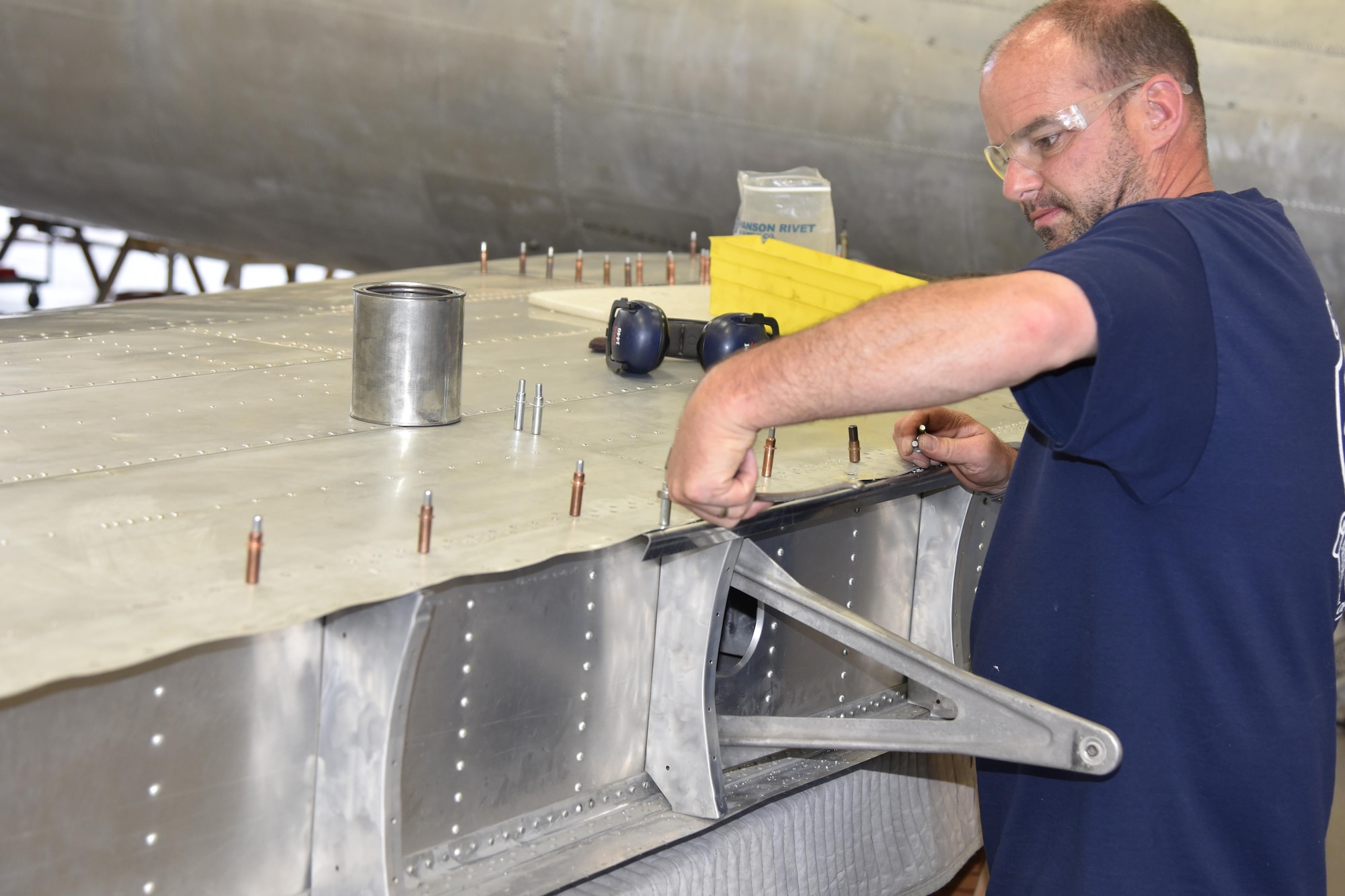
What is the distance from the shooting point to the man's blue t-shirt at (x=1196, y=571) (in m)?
1.45

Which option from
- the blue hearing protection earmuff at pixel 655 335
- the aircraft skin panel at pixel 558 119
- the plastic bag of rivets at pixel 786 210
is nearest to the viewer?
the blue hearing protection earmuff at pixel 655 335

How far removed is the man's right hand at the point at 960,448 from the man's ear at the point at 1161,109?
2.07 feet

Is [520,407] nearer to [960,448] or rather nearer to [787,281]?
[960,448]

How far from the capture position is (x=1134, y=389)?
4.43 ft

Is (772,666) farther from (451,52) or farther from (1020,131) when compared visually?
(451,52)

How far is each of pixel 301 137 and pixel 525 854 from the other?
421 cm

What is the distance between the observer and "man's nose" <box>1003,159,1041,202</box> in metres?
Result: 1.83

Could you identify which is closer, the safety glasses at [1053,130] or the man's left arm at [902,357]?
the man's left arm at [902,357]

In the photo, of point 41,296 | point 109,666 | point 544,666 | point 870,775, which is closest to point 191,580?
point 109,666

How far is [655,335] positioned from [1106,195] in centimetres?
111

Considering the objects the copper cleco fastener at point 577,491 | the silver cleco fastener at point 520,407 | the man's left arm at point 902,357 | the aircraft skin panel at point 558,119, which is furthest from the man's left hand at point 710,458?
the aircraft skin panel at point 558,119

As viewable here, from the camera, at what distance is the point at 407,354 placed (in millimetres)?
2111

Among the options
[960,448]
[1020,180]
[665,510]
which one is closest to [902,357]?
[665,510]

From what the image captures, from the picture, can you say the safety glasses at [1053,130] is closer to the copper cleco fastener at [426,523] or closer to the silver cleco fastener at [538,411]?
the silver cleco fastener at [538,411]
